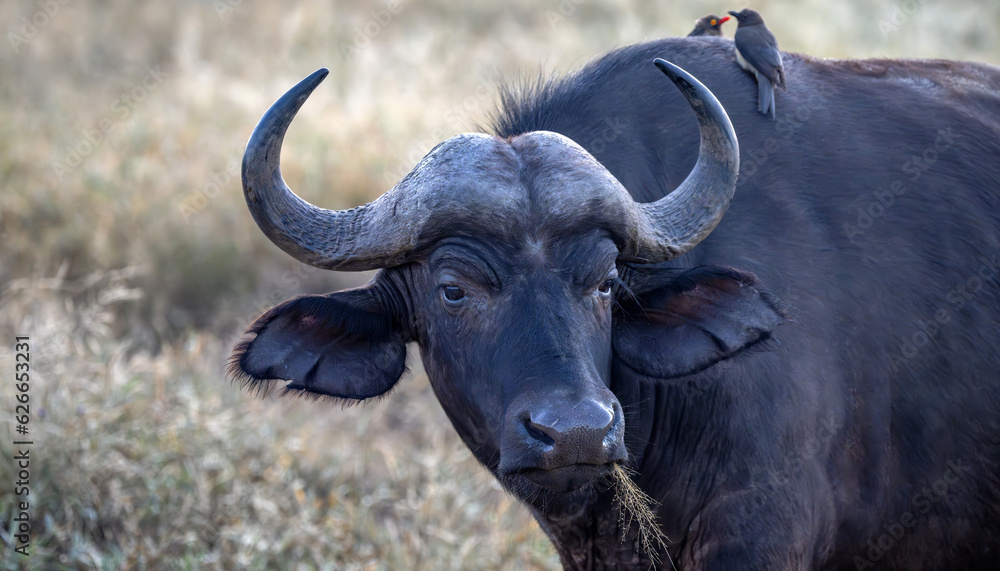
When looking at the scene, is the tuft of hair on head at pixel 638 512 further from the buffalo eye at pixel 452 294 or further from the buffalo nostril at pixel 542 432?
the buffalo eye at pixel 452 294

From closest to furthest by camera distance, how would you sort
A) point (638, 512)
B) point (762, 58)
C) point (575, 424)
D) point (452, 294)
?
1. point (575, 424)
2. point (452, 294)
3. point (638, 512)
4. point (762, 58)

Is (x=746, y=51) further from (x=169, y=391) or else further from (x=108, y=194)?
(x=108, y=194)

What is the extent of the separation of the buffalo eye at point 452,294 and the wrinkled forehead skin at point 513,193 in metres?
0.17

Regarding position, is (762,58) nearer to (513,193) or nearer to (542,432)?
(513,193)

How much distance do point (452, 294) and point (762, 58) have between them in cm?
158

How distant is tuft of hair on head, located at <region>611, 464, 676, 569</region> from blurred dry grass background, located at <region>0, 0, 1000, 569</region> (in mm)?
1727

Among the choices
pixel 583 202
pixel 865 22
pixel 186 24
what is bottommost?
pixel 865 22

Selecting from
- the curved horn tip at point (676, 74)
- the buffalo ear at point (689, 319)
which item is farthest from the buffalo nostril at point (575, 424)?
the curved horn tip at point (676, 74)

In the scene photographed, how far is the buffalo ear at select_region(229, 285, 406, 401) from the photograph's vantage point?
347 centimetres

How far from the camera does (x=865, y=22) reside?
15695 mm

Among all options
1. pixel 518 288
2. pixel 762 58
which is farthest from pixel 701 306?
pixel 762 58

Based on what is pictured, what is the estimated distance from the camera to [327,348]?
11.8ft

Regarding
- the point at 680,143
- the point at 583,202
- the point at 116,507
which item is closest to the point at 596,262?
the point at 583,202

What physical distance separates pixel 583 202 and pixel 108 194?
272 inches
